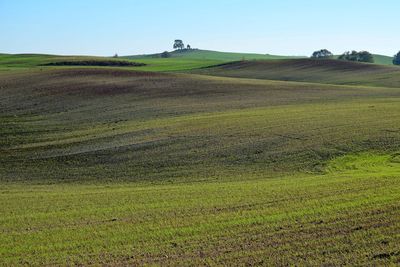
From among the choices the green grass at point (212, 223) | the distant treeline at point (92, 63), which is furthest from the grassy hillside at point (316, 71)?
the green grass at point (212, 223)

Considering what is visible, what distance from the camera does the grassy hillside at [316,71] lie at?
7644cm

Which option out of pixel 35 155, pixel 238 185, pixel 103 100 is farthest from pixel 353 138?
pixel 103 100

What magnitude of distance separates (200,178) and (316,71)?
72241 millimetres

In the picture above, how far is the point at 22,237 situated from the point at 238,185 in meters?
8.81

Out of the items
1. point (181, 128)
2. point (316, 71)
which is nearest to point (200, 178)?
point (181, 128)

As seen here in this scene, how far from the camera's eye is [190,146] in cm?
2862

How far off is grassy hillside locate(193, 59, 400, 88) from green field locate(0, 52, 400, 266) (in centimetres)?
2443

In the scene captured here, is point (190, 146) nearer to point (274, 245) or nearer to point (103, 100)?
point (274, 245)

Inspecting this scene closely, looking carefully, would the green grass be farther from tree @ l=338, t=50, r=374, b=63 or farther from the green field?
tree @ l=338, t=50, r=374, b=63

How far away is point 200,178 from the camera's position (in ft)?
75.7

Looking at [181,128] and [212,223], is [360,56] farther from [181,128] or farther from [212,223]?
[212,223]

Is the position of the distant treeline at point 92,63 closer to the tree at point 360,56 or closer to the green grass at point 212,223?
the tree at point 360,56

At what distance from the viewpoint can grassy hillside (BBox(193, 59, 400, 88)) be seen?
7644 centimetres

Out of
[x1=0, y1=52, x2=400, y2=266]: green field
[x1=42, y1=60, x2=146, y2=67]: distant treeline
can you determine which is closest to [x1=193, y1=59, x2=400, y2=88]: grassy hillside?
[x1=42, y1=60, x2=146, y2=67]: distant treeline
